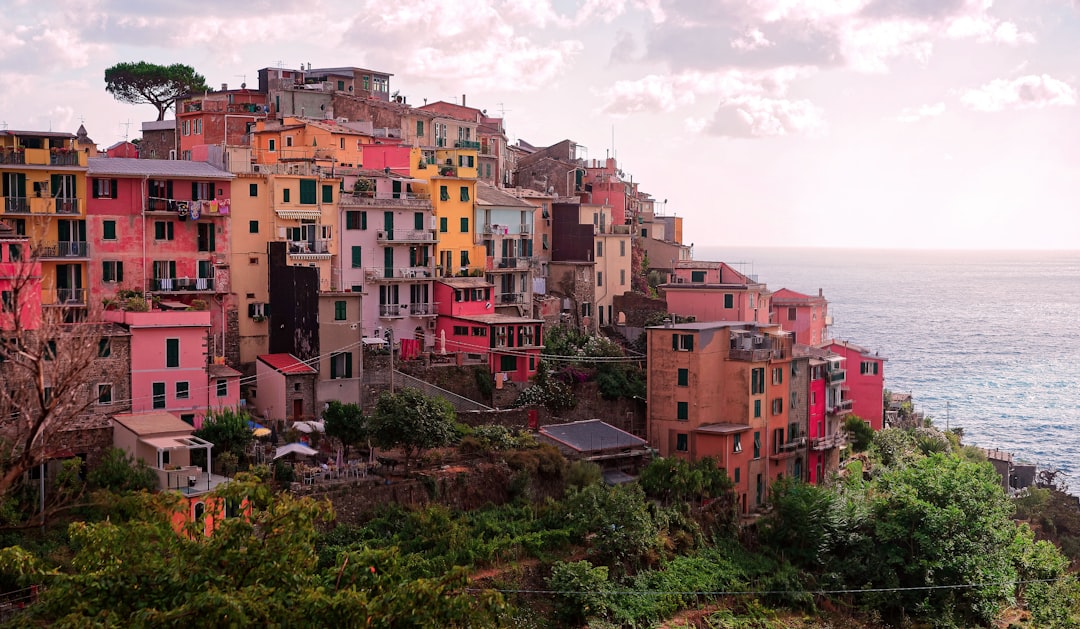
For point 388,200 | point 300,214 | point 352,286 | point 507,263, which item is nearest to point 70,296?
point 300,214

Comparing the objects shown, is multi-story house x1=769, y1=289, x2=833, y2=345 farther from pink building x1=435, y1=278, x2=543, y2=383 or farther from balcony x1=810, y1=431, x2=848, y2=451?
pink building x1=435, y1=278, x2=543, y2=383

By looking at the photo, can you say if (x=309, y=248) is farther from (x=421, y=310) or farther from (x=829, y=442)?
(x=829, y=442)

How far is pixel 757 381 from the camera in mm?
48188

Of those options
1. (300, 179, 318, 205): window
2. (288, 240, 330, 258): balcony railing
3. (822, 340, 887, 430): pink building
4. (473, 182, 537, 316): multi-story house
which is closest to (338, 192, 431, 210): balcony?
(300, 179, 318, 205): window

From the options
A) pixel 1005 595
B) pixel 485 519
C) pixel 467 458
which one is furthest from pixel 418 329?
pixel 1005 595

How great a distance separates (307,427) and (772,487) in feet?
54.8

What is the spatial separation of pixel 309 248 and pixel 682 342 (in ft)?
47.5

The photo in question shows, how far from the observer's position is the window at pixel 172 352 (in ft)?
131

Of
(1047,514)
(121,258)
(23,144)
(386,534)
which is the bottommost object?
(1047,514)

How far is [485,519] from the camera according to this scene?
127 feet

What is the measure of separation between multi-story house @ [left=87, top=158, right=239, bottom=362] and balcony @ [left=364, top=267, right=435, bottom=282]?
5.70 m

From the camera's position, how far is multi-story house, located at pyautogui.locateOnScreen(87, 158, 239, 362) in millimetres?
44156

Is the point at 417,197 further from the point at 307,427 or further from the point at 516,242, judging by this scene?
the point at 307,427

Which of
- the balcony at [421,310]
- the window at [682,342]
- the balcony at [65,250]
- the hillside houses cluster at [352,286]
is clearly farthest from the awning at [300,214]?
the window at [682,342]
